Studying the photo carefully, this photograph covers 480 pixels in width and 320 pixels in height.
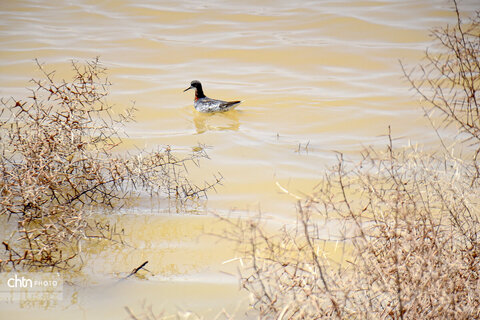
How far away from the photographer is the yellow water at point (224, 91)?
4094 mm

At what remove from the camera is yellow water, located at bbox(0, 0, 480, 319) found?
13.4 ft

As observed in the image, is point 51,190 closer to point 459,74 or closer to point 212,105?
point 459,74

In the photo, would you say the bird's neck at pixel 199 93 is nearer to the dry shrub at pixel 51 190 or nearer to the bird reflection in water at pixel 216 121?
the bird reflection in water at pixel 216 121

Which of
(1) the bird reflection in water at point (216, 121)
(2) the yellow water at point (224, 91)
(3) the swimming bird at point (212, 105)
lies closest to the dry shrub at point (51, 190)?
(2) the yellow water at point (224, 91)

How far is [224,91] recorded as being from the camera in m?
10.6

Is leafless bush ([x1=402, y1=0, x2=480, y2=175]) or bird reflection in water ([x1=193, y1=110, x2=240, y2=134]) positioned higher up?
leafless bush ([x1=402, y1=0, x2=480, y2=175])

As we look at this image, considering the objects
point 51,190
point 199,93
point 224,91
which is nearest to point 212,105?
point 199,93

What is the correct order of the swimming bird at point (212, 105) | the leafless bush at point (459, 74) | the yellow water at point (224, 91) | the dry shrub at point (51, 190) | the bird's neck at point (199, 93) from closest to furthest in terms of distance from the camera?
the leafless bush at point (459, 74), the dry shrub at point (51, 190), the yellow water at point (224, 91), the swimming bird at point (212, 105), the bird's neck at point (199, 93)

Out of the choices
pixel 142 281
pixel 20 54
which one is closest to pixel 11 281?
pixel 142 281

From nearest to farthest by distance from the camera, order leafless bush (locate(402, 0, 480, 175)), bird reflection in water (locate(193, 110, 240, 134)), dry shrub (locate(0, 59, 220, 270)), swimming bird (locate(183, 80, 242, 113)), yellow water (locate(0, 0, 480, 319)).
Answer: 1. leafless bush (locate(402, 0, 480, 175))
2. dry shrub (locate(0, 59, 220, 270))
3. yellow water (locate(0, 0, 480, 319))
4. bird reflection in water (locate(193, 110, 240, 134))
5. swimming bird (locate(183, 80, 242, 113))

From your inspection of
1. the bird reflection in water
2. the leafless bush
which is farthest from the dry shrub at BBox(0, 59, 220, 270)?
the bird reflection in water

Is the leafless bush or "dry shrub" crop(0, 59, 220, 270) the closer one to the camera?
the leafless bush

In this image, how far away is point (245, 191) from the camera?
610 cm

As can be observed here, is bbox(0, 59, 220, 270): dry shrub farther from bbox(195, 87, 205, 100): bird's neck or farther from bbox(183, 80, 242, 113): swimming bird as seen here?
bbox(195, 87, 205, 100): bird's neck
